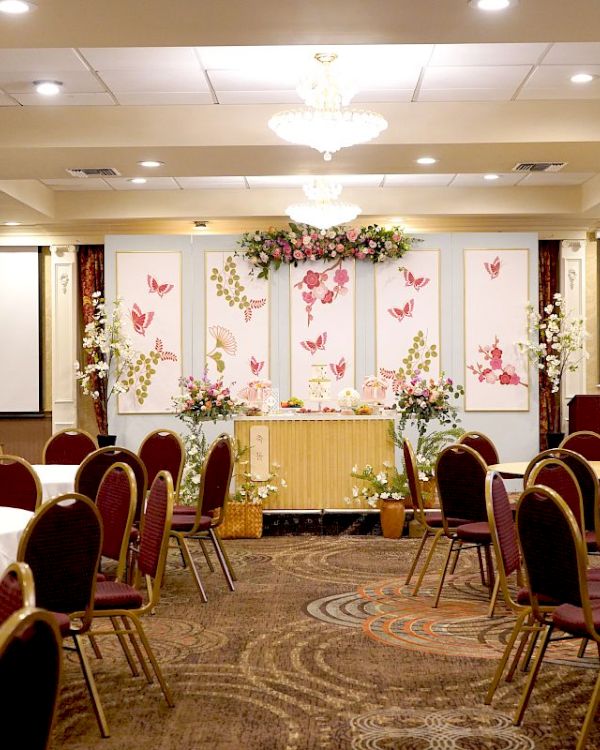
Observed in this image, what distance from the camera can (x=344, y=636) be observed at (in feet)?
18.1

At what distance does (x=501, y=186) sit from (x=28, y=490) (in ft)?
25.3

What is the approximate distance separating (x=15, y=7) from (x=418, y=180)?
6.88 metres

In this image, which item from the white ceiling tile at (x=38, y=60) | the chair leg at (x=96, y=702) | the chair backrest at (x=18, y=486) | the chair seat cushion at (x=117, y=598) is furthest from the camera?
the white ceiling tile at (x=38, y=60)

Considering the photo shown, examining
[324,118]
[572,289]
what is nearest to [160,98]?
[324,118]

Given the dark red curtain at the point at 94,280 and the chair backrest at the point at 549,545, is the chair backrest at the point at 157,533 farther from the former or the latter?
the dark red curtain at the point at 94,280

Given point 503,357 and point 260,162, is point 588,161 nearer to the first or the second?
point 260,162

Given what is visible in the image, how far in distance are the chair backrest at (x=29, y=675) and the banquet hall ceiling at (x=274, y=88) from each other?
12.3 feet

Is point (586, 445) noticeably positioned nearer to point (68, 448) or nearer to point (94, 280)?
point (68, 448)

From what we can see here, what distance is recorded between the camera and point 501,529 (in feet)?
14.4

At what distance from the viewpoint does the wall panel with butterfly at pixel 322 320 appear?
39.5 feet

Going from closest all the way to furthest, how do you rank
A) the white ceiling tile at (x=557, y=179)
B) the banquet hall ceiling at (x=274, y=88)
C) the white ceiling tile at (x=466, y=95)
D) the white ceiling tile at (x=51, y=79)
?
the banquet hall ceiling at (x=274, y=88) < the white ceiling tile at (x=51, y=79) < the white ceiling tile at (x=466, y=95) < the white ceiling tile at (x=557, y=179)

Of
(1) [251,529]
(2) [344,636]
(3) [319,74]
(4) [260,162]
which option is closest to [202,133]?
(4) [260,162]

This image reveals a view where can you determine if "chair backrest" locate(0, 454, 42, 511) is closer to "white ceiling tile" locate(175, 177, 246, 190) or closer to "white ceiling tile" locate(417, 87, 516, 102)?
"white ceiling tile" locate(417, 87, 516, 102)

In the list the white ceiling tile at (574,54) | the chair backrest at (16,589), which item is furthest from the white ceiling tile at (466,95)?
the chair backrest at (16,589)
